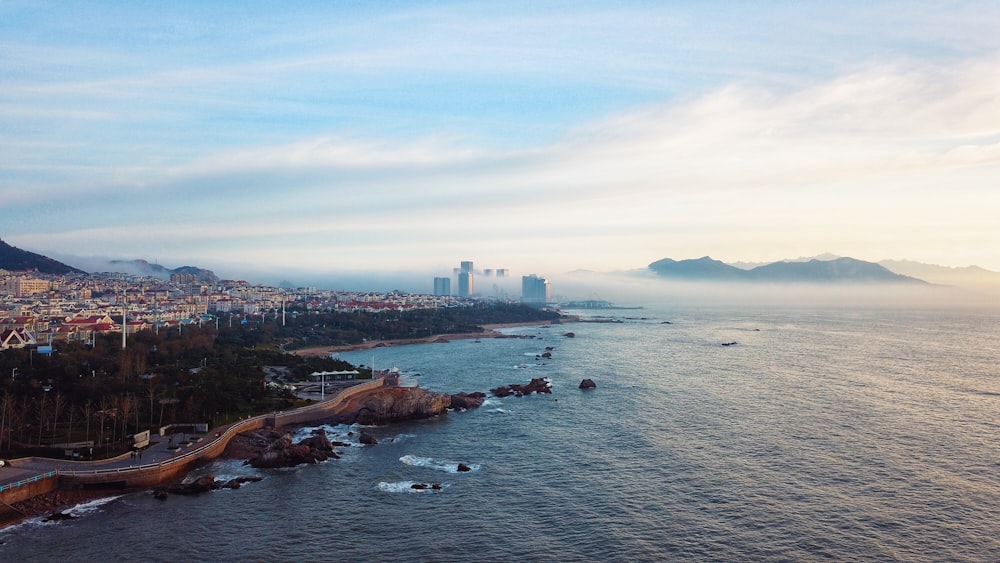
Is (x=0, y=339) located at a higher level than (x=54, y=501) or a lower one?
higher

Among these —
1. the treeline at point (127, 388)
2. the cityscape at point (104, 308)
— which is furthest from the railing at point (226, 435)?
the cityscape at point (104, 308)

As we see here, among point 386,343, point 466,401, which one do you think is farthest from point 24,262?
point 466,401

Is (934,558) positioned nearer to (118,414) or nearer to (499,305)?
(118,414)

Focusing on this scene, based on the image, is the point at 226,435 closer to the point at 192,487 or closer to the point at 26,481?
the point at 192,487

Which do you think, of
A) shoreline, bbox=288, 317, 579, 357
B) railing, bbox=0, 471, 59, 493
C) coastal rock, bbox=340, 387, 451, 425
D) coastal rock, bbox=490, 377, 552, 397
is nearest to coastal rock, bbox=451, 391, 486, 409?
coastal rock, bbox=340, 387, 451, 425

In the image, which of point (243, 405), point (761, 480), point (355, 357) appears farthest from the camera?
point (355, 357)

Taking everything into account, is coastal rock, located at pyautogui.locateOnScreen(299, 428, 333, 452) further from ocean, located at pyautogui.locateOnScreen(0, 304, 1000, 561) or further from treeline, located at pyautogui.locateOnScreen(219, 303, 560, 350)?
treeline, located at pyautogui.locateOnScreen(219, 303, 560, 350)

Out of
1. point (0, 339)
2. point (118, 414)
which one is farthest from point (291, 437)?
point (0, 339)

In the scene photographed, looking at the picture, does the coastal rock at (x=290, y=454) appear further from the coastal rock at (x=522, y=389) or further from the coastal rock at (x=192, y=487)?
the coastal rock at (x=522, y=389)
